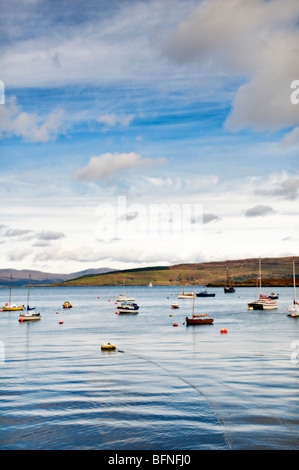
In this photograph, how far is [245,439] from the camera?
966 inches

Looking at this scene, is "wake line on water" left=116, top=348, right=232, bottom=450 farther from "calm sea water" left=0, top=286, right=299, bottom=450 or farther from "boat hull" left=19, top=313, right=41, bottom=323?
"boat hull" left=19, top=313, right=41, bottom=323

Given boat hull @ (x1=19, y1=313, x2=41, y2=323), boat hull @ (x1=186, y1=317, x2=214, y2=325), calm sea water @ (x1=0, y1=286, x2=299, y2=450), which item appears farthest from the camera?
boat hull @ (x1=19, y1=313, x2=41, y2=323)

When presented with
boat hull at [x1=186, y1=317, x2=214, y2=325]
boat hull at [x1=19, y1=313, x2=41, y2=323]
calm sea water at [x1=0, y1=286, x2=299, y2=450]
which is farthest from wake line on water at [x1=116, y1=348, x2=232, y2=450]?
boat hull at [x1=19, y1=313, x2=41, y2=323]

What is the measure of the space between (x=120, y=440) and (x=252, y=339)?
52.5 meters

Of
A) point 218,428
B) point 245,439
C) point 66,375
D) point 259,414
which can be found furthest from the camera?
point 66,375

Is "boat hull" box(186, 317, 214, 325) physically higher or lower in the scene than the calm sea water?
higher

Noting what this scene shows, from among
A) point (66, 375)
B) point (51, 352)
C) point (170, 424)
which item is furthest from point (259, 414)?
point (51, 352)

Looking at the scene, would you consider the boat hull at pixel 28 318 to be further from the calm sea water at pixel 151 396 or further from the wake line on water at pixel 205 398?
the wake line on water at pixel 205 398

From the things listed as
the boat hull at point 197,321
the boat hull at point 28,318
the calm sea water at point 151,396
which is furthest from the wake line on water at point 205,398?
the boat hull at point 28,318

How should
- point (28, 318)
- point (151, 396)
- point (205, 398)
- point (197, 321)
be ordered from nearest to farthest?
point (205, 398), point (151, 396), point (197, 321), point (28, 318)

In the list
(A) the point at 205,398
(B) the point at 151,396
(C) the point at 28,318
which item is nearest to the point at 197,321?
(C) the point at 28,318

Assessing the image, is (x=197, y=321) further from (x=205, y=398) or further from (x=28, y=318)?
(x=205, y=398)
